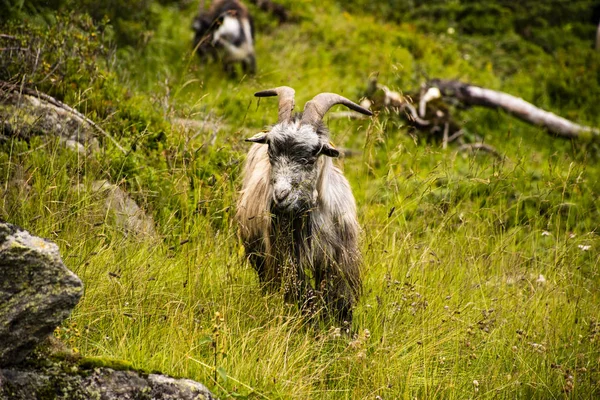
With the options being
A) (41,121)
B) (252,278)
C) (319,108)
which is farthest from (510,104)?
(41,121)

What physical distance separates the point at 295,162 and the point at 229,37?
24.0 feet

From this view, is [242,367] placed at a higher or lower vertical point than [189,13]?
lower

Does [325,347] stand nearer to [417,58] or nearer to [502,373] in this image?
[502,373]

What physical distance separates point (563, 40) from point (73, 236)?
1399 centimetres

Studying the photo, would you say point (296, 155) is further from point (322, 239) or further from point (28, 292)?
point (28, 292)

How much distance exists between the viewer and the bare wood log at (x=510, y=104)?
36.9 feet

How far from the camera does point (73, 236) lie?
4.75 m

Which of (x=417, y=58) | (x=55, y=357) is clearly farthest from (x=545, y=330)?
(x=417, y=58)

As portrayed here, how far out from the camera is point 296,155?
468cm

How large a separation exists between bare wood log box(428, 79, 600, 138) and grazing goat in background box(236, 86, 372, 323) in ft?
22.1

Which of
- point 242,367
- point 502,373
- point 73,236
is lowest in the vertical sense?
point 502,373

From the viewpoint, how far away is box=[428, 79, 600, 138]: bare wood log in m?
11.2

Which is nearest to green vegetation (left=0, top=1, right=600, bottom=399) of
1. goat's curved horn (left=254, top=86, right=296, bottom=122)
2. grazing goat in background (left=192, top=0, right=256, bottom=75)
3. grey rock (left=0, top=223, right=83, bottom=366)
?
grey rock (left=0, top=223, right=83, bottom=366)

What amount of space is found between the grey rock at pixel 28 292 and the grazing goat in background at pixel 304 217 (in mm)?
1711
